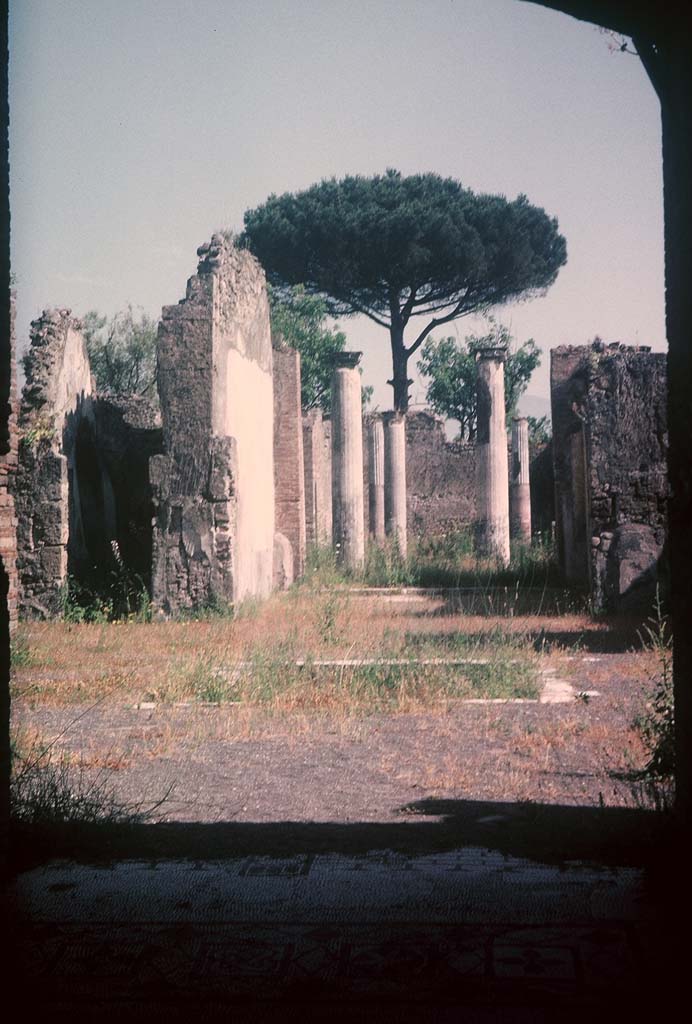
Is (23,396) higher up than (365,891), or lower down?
higher up

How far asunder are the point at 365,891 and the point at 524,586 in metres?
12.6

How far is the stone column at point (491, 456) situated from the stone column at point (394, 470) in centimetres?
444

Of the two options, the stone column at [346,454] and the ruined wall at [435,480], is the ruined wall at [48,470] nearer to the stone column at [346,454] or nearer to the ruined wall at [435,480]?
the stone column at [346,454]

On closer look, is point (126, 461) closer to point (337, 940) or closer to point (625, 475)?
point (625, 475)

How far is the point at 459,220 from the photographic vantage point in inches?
1243

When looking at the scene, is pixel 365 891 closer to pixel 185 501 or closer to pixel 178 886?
pixel 178 886

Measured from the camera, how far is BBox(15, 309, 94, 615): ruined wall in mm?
12234

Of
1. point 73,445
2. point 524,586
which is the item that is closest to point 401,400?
point 524,586

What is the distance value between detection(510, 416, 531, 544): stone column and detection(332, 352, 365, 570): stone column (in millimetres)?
5941

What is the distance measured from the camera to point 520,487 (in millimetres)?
24688

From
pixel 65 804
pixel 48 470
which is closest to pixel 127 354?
pixel 48 470

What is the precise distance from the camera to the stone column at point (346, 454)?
18.4 m

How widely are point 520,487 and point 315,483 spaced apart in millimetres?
5708

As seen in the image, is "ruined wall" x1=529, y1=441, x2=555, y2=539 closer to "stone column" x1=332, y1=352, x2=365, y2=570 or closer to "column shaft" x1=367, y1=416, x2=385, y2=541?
"column shaft" x1=367, y1=416, x2=385, y2=541
